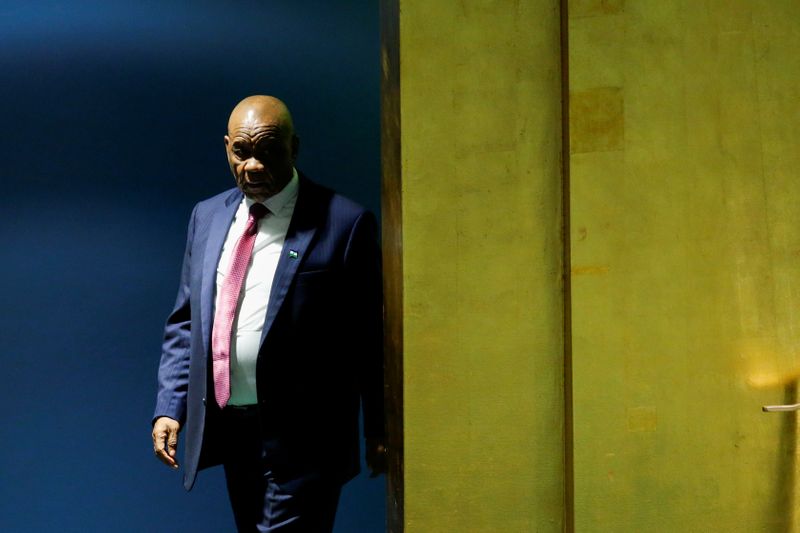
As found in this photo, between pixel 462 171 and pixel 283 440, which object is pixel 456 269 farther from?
pixel 283 440

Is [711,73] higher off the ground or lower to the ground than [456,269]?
higher

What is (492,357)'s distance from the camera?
1779mm

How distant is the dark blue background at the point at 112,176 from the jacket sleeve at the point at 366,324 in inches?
24.2

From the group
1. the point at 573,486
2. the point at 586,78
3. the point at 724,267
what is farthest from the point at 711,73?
the point at 573,486

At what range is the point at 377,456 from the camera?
1.98 metres

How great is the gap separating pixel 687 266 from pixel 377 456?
0.86 meters

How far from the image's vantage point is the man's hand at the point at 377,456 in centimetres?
198

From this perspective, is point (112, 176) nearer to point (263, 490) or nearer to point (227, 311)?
point (227, 311)

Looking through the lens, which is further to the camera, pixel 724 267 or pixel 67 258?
pixel 67 258

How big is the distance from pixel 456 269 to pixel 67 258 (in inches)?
54.8

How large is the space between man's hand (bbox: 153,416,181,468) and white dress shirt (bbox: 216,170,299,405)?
0.63 feet

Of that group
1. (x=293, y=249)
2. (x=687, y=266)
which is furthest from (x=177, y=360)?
(x=687, y=266)

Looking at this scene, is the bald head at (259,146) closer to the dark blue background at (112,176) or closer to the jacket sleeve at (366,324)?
the jacket sleeve at (366,324)

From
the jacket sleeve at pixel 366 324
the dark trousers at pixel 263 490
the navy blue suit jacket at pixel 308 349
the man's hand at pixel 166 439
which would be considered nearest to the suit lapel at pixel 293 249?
the navy blue suit jacket at pixel 308 349
